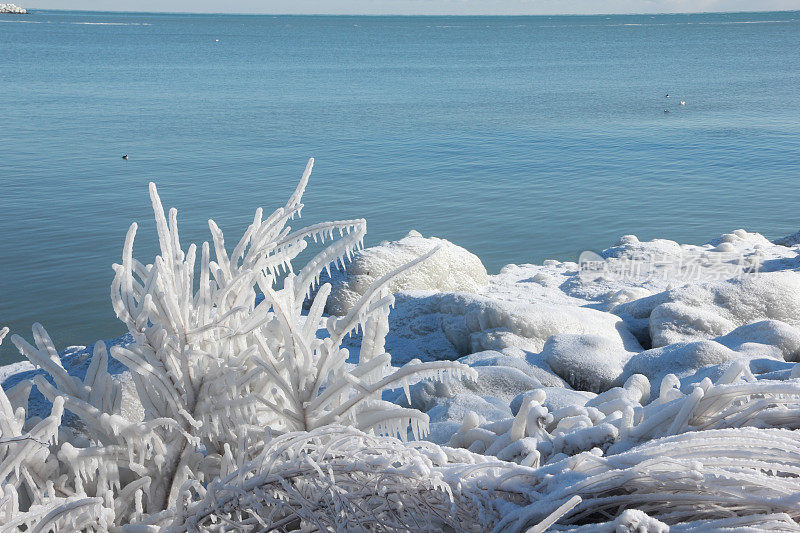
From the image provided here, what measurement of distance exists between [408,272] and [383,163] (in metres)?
11.0

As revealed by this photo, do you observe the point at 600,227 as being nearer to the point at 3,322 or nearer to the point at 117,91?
the point at 3,322

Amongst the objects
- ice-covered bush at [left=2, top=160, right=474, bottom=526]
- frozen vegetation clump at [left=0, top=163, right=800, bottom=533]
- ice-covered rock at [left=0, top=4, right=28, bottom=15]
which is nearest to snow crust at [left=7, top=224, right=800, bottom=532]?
frozen vegetation clump at [left=0, top=163, right=800, bottom=533]

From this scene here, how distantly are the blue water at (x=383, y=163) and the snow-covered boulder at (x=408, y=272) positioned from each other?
9.27ft

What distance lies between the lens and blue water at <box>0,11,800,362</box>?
12414 millimetres

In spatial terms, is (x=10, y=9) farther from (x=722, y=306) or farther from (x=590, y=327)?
(x=722, y=306)

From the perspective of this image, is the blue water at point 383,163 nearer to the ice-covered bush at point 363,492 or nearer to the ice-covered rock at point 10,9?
the ice-covered bush at point 363,492

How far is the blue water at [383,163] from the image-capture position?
12.4 m

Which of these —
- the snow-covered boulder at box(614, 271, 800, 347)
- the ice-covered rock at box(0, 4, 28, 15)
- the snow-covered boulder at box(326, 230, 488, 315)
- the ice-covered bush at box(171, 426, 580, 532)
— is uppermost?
the ice-covered rock at box(0, 4, 28, 15)

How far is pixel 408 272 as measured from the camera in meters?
8.14

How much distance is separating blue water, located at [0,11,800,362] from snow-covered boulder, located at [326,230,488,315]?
9.27 ft

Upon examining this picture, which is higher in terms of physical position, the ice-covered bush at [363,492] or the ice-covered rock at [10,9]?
the ice-covered rock at [10,9]

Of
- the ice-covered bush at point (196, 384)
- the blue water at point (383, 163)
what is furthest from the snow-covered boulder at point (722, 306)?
the blue water at point (383, 163)

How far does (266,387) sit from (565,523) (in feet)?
3.73

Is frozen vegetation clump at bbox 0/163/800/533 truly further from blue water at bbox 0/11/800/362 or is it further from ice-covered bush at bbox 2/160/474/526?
blue water at bbox 0/11/800/362
